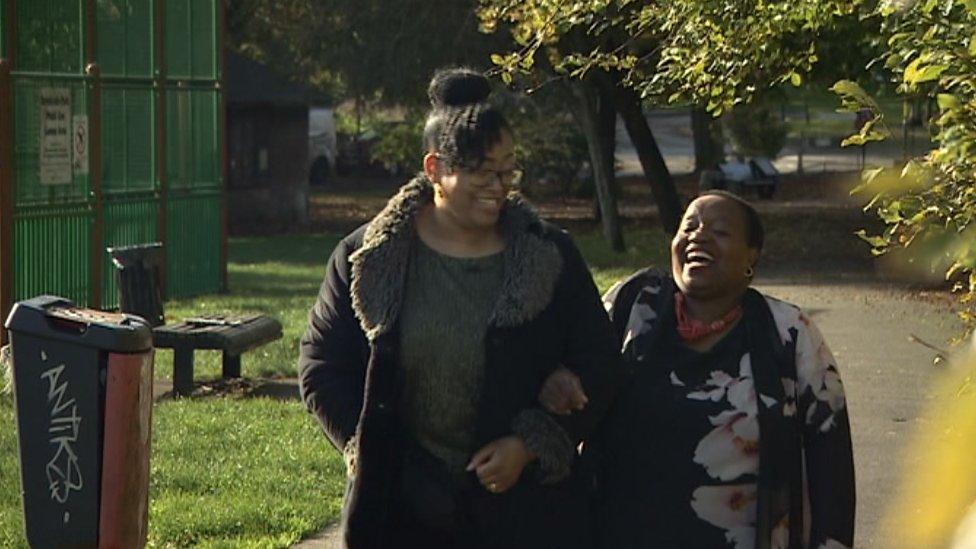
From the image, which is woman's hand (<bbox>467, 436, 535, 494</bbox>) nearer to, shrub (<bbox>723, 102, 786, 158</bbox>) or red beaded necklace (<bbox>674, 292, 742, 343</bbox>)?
red beaded necklace (<bbox>674, 292, 742, 343</bbox>)

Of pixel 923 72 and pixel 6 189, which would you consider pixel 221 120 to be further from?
pixel 923 72

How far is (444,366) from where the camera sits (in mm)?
3732

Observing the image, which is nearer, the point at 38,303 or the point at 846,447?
the point at 846,447

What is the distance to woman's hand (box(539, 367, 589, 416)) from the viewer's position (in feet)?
12.5

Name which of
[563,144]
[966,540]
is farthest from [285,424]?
[563,144]

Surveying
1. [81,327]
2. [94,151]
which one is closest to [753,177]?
[94,151]

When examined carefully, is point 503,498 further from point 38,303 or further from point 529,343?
point 38,303

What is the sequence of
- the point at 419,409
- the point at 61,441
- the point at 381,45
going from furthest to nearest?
the point at 381,45
the point at 61,441
the point at 419,409

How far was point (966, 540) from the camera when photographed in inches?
41.8

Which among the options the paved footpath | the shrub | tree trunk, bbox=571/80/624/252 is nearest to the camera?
the paved footpath

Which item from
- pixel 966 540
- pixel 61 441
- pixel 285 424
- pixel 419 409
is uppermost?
pixel 966 540

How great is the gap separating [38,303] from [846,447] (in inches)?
106

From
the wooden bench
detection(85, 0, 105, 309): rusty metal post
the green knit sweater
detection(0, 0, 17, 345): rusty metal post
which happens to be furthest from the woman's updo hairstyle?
detection(85, 0, 105, 309): rusty metal post

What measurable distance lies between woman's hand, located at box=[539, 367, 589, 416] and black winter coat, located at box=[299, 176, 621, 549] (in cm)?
2
